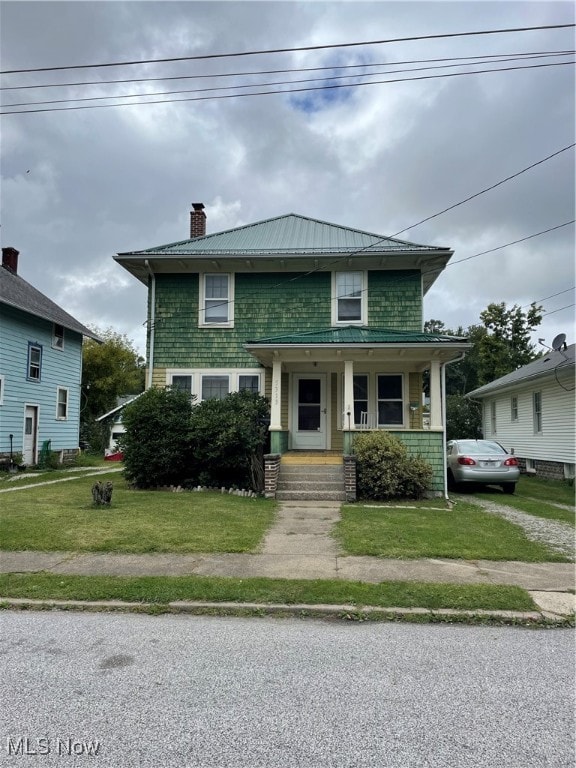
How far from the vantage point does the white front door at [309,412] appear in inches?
596

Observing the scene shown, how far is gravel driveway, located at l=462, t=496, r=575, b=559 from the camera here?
747 centimetres

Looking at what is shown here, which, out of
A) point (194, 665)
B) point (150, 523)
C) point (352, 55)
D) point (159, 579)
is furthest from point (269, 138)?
point (194, 665)

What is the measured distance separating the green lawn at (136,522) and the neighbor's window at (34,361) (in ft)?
28.8

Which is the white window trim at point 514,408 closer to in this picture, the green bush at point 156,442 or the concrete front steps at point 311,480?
the concrete front steps at point 311,480

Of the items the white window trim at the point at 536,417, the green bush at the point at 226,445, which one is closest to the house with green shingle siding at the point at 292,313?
the green bush at the point at 226,445

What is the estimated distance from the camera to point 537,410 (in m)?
20.2

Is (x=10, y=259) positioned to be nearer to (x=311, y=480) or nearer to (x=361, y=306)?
(x=361, y=306)

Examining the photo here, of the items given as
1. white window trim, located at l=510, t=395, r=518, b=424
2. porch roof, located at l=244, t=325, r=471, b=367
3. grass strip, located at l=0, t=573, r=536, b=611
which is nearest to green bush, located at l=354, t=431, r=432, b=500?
porch roof, located at l=244, t=325, r=471, b=367

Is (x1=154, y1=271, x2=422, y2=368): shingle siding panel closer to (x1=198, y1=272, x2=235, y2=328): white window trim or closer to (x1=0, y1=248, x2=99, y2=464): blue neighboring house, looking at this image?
(x1=198, y1=272, x2=235, y2=328): white window trim

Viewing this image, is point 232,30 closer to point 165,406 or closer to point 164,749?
point 165,406

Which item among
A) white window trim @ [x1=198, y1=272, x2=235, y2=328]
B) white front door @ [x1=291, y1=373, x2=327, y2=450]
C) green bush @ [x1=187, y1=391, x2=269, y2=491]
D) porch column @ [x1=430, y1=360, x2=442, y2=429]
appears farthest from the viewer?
white window trim @ [x1=198, y1=272, x2=235, y2=328]

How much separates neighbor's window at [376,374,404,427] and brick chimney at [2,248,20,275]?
1698 cm

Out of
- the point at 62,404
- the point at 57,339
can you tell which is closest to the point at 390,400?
the point at 57,339

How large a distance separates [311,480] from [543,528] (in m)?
4.86
